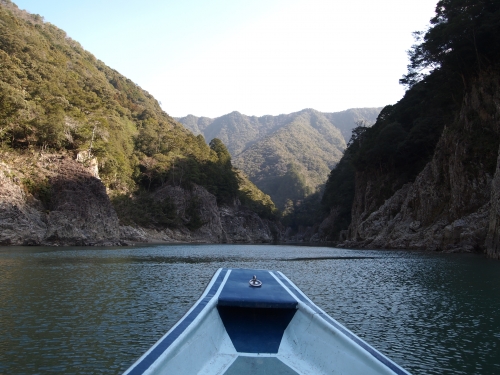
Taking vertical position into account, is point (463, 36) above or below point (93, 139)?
above

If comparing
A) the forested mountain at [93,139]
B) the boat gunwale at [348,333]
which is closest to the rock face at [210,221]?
the forested mountain at [93,139]

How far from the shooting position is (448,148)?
143ft

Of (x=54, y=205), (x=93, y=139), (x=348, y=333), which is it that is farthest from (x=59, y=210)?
(x=348, y=333)

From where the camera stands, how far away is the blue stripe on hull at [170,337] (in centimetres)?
409

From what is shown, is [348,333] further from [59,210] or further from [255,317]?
Result: [59,210]

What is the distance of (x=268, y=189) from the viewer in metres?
192

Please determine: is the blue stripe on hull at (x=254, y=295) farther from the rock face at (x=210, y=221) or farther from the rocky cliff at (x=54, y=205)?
the rock face at (x=210, y=221)

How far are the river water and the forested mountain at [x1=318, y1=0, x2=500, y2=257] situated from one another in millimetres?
17252

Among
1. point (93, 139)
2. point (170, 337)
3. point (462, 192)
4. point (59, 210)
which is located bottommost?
point (59, 210)

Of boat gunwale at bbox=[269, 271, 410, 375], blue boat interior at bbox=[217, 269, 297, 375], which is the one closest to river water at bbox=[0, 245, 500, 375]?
blue boat interior at bbox=[217, 269, 297, 375]

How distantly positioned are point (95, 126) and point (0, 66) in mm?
13905

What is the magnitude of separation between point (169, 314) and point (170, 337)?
21.0 feet

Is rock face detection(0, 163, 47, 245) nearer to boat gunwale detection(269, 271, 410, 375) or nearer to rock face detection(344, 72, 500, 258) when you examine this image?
boat gunwale detection(269, 271, 410, 375)

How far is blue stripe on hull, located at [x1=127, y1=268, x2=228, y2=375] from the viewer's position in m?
4.09
